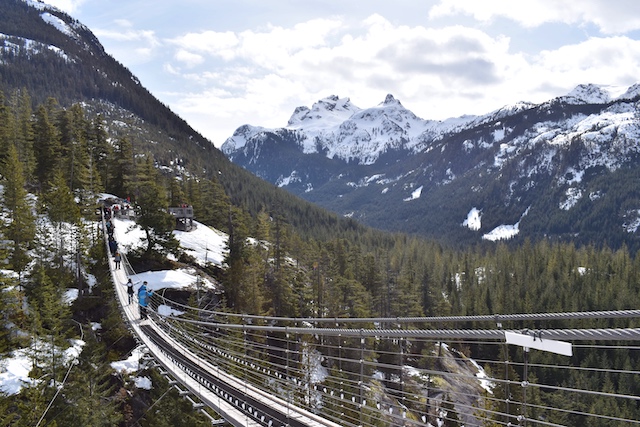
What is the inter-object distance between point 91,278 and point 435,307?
4205cm

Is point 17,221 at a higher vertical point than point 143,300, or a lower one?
higher

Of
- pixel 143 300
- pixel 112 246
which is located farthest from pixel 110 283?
pixel 143 300

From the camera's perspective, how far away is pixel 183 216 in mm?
46062

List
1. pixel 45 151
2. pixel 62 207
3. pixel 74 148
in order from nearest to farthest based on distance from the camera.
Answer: pixel 62 207 → pixel 74 148 → pixel 45 151

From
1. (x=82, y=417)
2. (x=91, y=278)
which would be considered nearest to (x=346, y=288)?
(x=91, y=278)

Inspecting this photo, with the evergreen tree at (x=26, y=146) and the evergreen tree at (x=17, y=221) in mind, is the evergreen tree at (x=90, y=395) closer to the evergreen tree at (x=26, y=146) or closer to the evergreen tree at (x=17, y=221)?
the evergreen tree at (x=17, y=221)

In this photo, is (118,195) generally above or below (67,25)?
below

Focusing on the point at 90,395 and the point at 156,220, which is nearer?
the point at 90,395

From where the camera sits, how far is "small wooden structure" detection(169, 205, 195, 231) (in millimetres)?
45938

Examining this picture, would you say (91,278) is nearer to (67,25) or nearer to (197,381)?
(197,381)

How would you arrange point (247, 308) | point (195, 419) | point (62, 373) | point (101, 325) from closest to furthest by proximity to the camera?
1. point (195, 419)
2. point (62, 373)
3. point (101, 325)
4. point (247, 308)

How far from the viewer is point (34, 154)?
46.8m

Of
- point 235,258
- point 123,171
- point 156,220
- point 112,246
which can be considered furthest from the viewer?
point 123,171

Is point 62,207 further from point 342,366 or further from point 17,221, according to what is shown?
point 342,366
